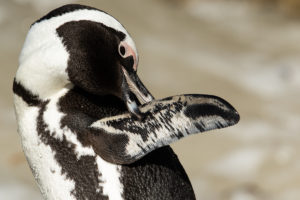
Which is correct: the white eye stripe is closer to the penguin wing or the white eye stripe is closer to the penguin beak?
the penguin beak

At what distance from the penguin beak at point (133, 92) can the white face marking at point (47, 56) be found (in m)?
0.10

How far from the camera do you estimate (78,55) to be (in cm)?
216

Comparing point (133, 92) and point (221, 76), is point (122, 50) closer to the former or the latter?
point (133, 92)

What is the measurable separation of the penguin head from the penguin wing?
5cm

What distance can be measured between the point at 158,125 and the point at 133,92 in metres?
0.21

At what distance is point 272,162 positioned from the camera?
4.91m

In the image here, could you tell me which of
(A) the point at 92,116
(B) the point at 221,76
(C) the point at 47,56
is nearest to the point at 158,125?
(A) the point at 92,116

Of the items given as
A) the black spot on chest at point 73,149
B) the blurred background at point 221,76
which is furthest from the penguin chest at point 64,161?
the blurred background at point 221,76

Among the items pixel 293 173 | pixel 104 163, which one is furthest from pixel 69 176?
pixel 293 173

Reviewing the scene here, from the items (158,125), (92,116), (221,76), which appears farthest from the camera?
(221,76)

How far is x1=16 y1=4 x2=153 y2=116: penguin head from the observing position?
7.04ft

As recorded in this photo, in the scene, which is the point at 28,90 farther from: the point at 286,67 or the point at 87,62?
the point at 286,67

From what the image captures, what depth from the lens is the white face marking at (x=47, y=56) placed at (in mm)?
2135

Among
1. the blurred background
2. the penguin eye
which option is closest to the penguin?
the penguin eye
